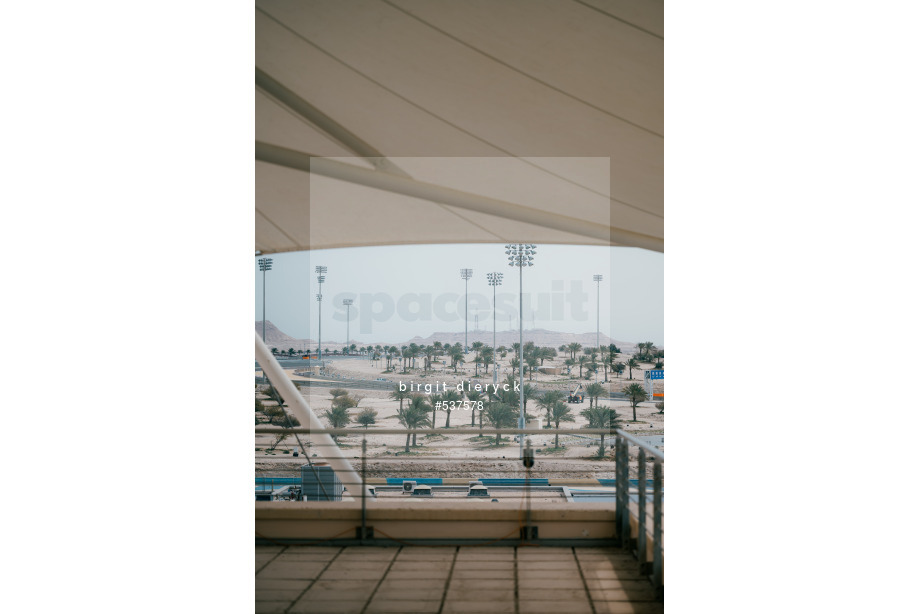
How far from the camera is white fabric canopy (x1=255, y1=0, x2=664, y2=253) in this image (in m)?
1.53

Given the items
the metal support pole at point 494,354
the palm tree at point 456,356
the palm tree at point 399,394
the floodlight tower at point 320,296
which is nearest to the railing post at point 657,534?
the metal support pole at point 494,354

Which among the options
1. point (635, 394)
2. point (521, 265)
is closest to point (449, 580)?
point (635, 394)

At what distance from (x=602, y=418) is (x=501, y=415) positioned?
0.37 m

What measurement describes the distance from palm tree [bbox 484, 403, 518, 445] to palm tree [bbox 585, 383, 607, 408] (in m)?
0.27

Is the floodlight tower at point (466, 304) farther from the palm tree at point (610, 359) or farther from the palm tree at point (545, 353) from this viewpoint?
the palm tree at point (610, 359)

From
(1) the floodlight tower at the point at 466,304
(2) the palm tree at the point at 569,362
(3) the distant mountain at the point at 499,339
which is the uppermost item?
(1) the floodlight tower at the point at 466,304

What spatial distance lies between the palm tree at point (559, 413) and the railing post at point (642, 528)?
262 mm

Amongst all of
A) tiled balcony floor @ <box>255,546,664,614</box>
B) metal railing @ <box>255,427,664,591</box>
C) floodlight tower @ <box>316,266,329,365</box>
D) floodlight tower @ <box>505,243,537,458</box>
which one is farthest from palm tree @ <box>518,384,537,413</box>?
floodlight tower @ <box>316,266,329,365</box>

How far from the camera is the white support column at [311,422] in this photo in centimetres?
165
